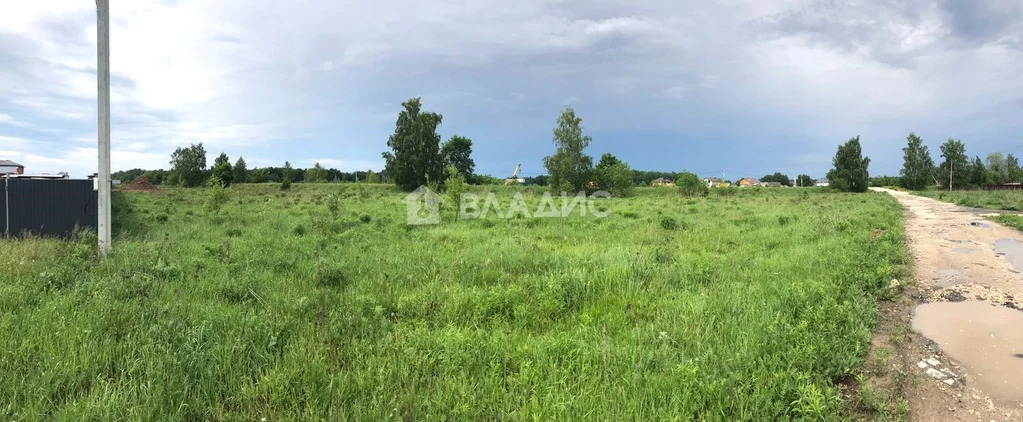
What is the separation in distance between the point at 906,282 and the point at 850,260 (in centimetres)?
83

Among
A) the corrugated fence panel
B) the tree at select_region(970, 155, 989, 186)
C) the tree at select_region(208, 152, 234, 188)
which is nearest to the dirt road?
the corrugated fence panel

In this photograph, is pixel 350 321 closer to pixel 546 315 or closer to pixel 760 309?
pixel 546 315

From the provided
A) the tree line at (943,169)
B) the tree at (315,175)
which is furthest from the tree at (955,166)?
the tree at (315,175)

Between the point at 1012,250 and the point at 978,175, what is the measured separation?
84151mm

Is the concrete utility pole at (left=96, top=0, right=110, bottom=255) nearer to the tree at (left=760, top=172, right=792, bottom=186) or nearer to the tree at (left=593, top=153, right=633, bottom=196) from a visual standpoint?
the tree at (left=593, top=153, right=633, bottom=196)

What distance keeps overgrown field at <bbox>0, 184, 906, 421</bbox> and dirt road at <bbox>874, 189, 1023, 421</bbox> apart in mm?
425

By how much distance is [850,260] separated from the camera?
7.34m

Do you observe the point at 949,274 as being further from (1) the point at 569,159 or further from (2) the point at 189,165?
(2) the point at 189,165

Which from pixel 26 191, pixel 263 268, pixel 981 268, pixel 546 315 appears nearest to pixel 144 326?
pixel 263 268

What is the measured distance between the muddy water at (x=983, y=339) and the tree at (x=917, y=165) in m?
84.3

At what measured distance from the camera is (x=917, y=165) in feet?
229

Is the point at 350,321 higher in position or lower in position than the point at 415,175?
lower

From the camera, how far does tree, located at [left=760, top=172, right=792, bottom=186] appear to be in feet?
384

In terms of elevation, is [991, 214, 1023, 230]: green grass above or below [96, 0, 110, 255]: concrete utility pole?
below
